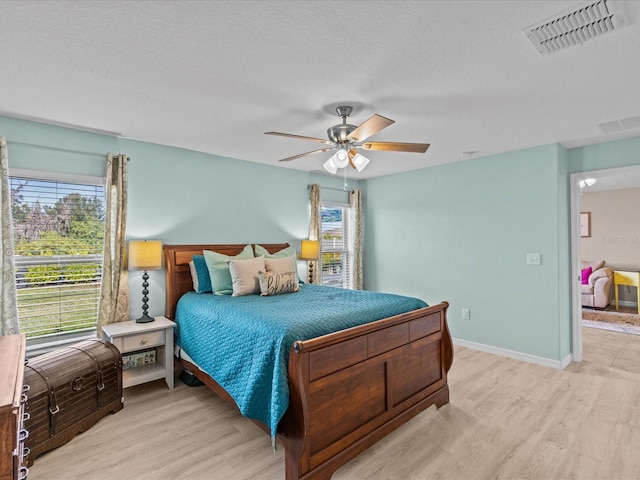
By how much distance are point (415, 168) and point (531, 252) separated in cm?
190

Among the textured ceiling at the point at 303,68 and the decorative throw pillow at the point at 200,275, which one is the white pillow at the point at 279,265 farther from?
the textured ceiling at the point at 303,68

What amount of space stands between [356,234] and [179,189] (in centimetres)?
289

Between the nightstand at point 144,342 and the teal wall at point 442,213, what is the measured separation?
1.44ft

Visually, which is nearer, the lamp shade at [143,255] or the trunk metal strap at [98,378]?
the trunk metal strap at [98,378]

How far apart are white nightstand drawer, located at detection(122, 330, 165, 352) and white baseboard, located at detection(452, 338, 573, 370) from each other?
364cm

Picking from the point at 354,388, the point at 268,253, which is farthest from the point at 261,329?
the point at 268,253

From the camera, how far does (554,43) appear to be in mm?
1816

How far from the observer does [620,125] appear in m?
3.13

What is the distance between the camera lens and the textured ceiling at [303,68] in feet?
5.24

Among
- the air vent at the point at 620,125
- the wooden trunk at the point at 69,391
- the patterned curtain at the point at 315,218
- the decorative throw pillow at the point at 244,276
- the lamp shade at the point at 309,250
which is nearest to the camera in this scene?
the wooden trunk at the point at 69,391

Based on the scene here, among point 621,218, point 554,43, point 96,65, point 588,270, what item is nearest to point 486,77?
point 554,43

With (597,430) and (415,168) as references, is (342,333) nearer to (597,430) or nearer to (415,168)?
(597,430)

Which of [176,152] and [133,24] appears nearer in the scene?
[133,24]

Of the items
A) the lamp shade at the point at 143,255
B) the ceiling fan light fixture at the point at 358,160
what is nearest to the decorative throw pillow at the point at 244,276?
the lamp shade at the point at 143,255
